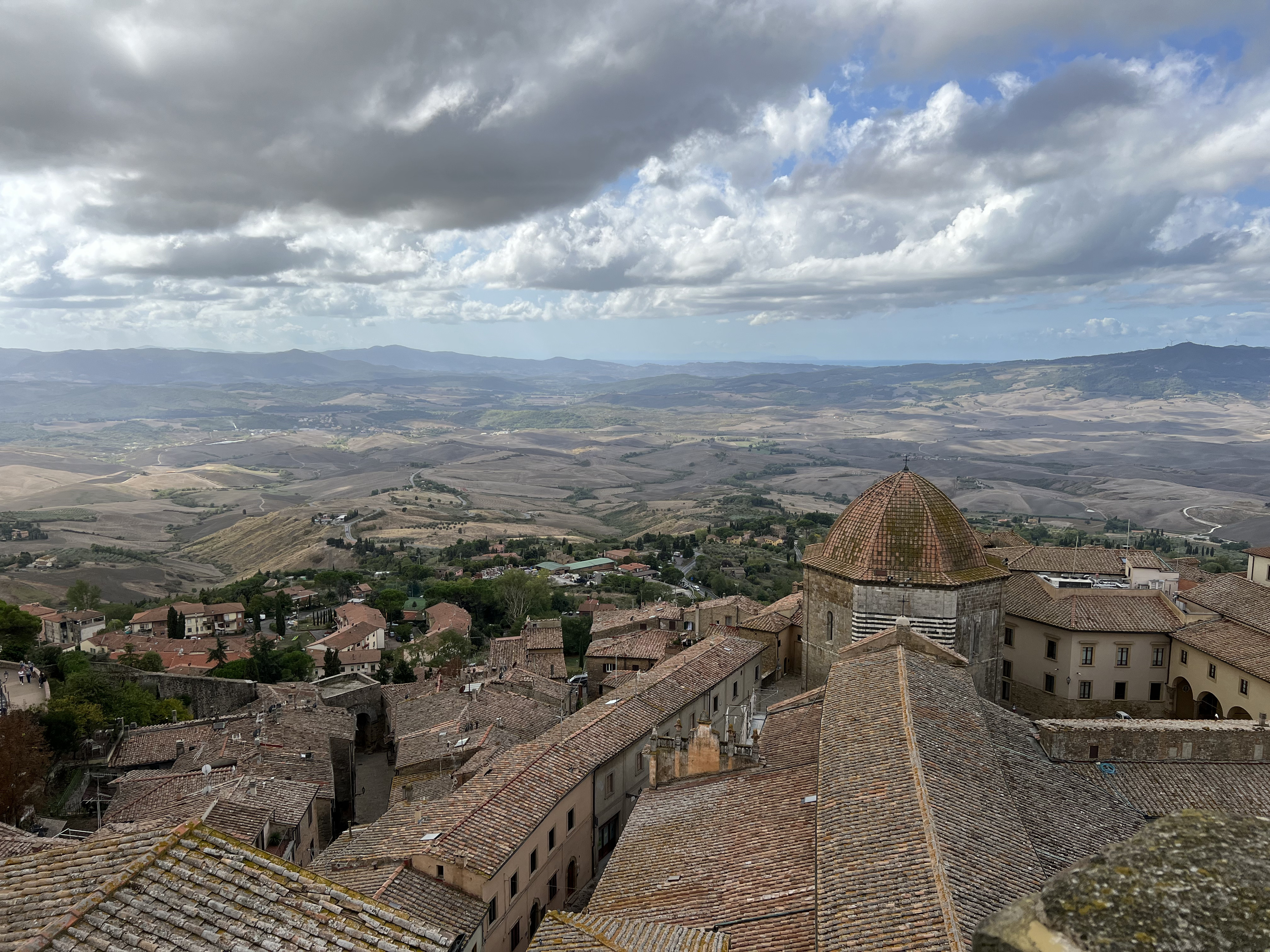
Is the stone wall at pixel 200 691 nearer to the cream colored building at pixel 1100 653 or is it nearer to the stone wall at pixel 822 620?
the stone wall at pixel 822 620

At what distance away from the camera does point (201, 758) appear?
30016 millimetres

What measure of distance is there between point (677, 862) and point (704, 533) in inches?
5080

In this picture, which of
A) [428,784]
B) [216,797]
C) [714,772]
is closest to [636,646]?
[428,784]

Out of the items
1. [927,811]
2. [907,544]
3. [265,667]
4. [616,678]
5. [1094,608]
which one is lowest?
[265,667]

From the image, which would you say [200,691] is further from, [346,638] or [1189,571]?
[1189,571]

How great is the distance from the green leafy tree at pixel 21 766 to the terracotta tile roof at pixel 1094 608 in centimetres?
3600

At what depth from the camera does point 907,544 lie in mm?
28125

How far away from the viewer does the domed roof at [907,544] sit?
27.7 metres

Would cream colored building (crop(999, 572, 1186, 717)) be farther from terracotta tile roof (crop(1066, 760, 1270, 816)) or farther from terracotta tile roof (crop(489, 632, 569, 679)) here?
terracotta tile roof (crop(489, 632, 569, 679))

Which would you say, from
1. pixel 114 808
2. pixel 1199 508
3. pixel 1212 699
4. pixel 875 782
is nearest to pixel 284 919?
pixel 875 782

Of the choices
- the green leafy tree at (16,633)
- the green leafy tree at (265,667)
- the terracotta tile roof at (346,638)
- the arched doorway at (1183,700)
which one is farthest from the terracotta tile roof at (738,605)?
the green leafy tree at (16,633)

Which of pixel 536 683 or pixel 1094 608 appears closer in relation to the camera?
pixel 1094 608

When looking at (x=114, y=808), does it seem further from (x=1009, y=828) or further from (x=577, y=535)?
(x=577, y=535)

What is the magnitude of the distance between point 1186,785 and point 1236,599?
1678 centimetres
